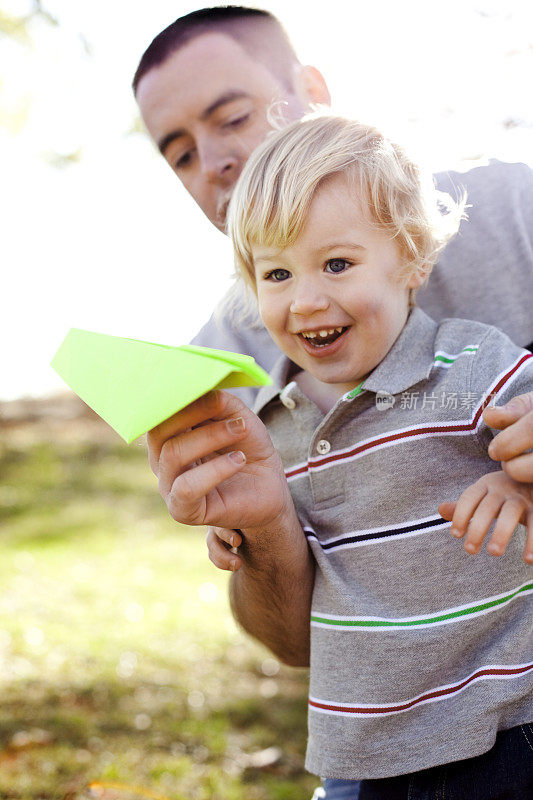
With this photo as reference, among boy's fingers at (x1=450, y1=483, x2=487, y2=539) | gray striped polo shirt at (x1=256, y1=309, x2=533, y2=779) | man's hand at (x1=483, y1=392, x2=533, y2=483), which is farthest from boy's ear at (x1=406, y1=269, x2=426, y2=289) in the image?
boy's fingers at (x1=450, y1=483, x2=487, y2=539)

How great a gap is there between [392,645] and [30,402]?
9.92 meters

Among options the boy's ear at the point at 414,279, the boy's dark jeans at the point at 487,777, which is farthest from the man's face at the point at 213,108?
the boy's dark jeans at the point at 487,777

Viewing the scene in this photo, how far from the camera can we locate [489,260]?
81.2 inches

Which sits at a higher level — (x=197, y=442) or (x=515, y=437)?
(x=197, y=442)

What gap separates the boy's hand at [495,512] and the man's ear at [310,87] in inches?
63.9

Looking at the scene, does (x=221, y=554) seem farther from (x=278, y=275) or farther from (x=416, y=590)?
(x=278, y=275)

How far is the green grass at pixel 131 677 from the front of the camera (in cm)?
294

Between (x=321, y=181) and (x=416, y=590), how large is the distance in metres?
0.85

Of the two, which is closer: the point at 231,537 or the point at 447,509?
the point at 447,509

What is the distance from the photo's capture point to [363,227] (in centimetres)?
157

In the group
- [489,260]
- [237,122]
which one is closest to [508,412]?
[489,260]

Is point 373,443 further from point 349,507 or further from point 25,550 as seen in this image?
point 25,550

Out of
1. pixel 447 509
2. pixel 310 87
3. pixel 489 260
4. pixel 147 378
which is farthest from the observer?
pixel 310 87

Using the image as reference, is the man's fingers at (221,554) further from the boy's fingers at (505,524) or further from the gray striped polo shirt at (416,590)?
the boy's fingers at (505,524)
